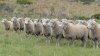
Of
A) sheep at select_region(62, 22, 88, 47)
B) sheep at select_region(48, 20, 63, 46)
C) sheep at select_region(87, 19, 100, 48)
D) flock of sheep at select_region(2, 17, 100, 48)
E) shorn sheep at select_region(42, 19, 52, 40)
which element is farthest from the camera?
shorn sheep at select_region(42, 19, 52, 40)

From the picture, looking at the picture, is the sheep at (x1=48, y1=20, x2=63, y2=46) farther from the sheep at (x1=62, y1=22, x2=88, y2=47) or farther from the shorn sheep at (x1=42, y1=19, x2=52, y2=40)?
the shorn sheep at (x1=42, y1=19, x2=52, y2=40)

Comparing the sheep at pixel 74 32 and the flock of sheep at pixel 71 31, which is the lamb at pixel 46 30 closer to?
the flock of sheep at pixel 71 31

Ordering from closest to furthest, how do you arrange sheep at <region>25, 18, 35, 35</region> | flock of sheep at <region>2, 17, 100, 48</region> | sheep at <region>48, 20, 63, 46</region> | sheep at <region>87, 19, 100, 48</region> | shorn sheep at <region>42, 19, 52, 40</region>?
1. sheep at <region>87, 19, 100, 48</region>
2. flock of sheep at <region>2, 17, 100, 48</region>
3. sheep at <region>48, 20, 63, 46</region>
4. shorn sheep at <region>42, 19, 52, 40</region>
5. sheep at <region>25, 18, 35, 35</region>

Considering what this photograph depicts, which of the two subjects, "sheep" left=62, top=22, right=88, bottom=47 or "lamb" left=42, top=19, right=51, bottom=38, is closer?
"sheep" left=62, top=22, right=88, bottom=47

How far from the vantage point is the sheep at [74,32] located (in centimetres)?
2027

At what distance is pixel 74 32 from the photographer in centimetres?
2033

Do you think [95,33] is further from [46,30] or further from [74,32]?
[46,30]

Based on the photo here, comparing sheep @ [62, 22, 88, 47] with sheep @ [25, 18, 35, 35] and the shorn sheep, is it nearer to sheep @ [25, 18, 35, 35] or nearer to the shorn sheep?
the shorn sheep

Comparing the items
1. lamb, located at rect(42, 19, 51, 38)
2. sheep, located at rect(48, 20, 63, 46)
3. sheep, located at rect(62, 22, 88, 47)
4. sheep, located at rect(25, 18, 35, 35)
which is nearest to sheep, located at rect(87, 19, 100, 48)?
sheep, located at rect(62, 22, 88, 47)

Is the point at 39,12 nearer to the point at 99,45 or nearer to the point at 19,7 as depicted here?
the point at 19,7

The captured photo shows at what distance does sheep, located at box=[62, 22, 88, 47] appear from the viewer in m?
20.3

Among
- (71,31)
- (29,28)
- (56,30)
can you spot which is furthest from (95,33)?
(29,28)

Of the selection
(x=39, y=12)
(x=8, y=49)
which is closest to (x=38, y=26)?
(x=8, y=49)

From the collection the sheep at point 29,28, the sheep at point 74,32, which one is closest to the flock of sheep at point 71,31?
the sheep at point 74,32
